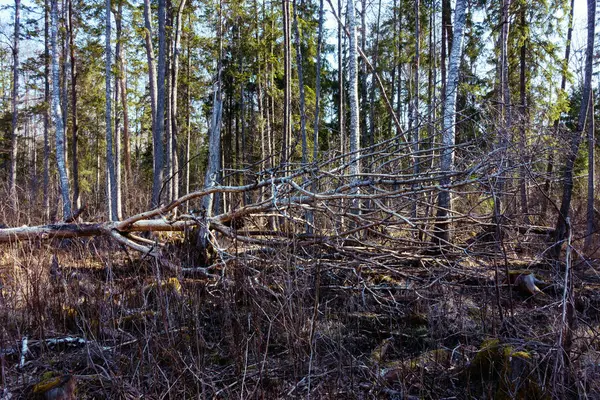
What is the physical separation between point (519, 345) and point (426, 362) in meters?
0.73

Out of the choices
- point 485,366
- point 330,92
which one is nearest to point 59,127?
point 485,366

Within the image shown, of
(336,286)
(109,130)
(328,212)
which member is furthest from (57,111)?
(336,286)

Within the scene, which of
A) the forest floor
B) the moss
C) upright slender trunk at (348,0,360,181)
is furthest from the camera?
upright slender trunk at (348,0,360,181)

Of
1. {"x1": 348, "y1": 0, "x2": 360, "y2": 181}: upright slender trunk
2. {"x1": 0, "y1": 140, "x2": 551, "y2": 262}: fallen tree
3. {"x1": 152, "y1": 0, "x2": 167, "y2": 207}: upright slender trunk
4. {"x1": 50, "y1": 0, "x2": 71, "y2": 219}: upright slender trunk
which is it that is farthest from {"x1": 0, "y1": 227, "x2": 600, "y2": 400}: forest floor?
{"x1": 50, "y1": 0, "x2": 71, "y2": 219}: upright slender trunk

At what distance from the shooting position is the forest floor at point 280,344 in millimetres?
2596

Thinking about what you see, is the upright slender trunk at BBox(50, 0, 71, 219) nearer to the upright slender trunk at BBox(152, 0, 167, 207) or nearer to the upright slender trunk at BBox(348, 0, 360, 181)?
the upright slender trunk at BBox(152, 0, 167, 207)

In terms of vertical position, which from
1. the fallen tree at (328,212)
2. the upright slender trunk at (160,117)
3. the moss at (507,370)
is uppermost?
the upright slender trunk at (160,117)

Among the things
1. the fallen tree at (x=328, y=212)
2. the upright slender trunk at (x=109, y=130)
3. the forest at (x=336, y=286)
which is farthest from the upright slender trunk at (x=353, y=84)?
the upright slender trunk at (x=109, y=130)

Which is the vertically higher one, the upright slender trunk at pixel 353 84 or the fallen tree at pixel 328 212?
the upright slender trunk at pixel 353 84

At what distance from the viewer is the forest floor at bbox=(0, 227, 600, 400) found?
102 inches

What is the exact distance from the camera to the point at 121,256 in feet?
20.8

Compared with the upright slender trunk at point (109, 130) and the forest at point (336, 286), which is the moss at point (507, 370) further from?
the upright slender trunk at point (109, 130)

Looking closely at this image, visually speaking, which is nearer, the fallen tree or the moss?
the moss

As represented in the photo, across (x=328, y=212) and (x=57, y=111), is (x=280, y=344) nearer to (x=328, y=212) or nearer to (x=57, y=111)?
(x=328, y=212)
